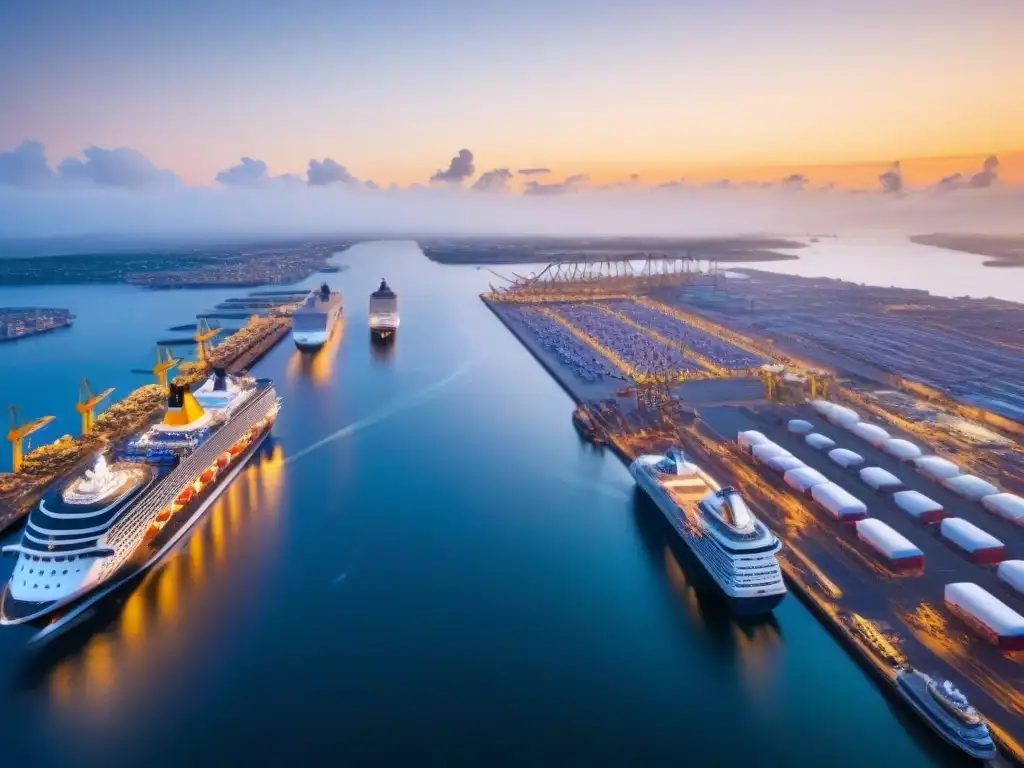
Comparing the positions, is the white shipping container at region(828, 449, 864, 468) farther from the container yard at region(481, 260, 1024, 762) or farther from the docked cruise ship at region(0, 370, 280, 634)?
the docked cruise ship at region(0, 370, 280, 634)

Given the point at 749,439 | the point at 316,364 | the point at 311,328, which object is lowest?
the point at 316,364

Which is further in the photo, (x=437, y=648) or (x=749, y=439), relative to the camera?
(x=749, y=439)

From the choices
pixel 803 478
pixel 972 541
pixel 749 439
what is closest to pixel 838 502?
pixel 803 478

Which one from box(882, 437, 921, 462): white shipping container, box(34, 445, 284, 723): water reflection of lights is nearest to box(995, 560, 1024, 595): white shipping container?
box(882, 437, 921, 462): white shipping container

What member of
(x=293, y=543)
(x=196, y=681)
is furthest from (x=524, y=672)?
(x=293, y=543)

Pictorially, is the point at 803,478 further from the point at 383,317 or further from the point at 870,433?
the point at 383,317

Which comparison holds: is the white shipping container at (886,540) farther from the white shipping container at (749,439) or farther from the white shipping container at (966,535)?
the white shipping container at (749,439)

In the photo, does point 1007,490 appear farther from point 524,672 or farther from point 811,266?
point 811,266
